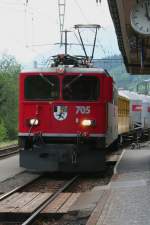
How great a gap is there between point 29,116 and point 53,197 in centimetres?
439

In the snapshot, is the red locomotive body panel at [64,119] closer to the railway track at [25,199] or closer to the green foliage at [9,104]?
the railway track at [25,199]

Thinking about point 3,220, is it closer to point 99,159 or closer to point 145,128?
point 99,159

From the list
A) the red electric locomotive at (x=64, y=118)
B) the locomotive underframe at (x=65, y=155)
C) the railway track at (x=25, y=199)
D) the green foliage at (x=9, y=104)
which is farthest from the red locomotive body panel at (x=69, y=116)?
the green foliage at (x=9, y=104)

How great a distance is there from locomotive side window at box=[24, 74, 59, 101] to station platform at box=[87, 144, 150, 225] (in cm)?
267

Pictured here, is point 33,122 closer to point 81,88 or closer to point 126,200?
point 81,88

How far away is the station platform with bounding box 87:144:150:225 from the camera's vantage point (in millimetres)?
8953

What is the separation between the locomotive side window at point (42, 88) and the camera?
1708 centimetres

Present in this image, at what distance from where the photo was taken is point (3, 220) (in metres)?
10.8

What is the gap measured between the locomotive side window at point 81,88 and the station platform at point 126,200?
2.12 metres

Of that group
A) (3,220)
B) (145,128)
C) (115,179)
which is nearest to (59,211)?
(3,220)

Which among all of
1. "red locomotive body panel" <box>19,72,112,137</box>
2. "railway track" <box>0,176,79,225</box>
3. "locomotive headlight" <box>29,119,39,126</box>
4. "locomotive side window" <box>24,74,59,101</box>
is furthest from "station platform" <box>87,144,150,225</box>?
"locomotive side window" <box>24,74,59,101</box>

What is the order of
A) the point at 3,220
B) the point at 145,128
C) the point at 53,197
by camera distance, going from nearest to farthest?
the point at 3,220 < the point at 53,197 < the point at 145,128

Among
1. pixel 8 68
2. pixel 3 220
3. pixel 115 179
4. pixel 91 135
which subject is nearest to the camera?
pixel 3 220

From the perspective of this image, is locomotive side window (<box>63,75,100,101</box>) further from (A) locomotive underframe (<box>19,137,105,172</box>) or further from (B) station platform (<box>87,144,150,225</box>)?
(B) station platform (<box>87,144,150,225</box>)
